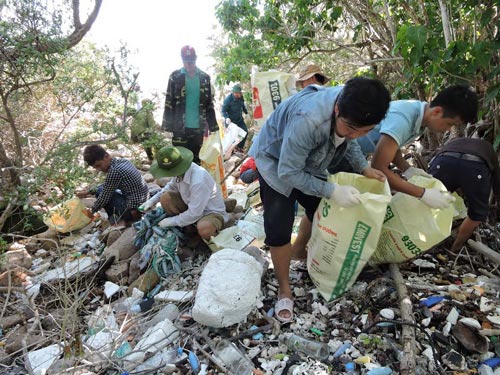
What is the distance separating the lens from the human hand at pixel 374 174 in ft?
6.30

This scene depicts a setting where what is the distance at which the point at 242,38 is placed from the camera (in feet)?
15.1

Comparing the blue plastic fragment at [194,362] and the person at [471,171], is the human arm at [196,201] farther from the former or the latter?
the person at [471,171]

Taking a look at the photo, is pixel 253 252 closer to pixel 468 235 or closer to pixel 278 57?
pixel 468 235

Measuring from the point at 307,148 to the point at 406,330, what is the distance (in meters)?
0.99

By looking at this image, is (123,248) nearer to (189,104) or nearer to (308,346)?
(189,104)

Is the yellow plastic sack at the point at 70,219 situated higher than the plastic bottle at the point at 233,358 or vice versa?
the yellow plastic sack at the point at 70,219

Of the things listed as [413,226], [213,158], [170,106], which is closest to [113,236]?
[213,158]

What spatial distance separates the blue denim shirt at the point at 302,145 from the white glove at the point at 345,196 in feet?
0.10

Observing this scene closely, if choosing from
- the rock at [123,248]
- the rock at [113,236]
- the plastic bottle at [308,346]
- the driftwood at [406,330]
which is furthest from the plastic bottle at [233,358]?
the rock at [113,236]

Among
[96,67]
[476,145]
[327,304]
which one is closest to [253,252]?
[327,304]

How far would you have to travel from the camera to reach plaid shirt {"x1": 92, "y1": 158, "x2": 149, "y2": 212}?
3.50 m

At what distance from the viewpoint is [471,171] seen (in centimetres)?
224

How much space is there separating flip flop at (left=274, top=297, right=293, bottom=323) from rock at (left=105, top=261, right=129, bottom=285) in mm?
1543

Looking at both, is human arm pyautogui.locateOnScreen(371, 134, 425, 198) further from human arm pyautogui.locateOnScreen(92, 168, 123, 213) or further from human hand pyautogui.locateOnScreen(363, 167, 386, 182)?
human arm pyautogui.locateOnScreen(92, 168, 123, 213)
